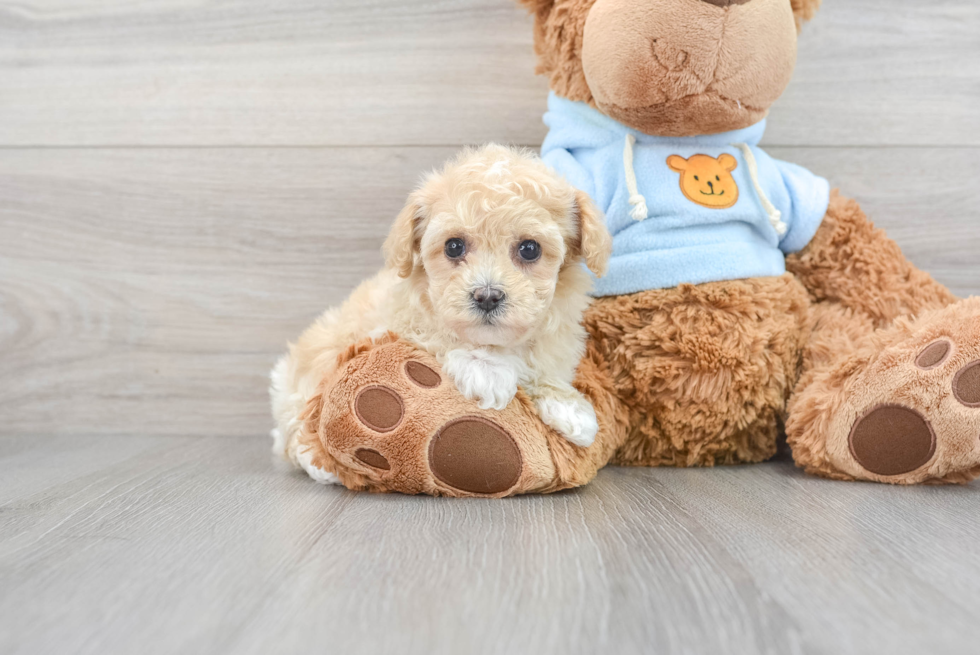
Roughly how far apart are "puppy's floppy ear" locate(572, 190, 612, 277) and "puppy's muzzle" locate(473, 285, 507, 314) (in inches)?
5.1

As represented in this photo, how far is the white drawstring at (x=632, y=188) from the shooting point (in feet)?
3.29

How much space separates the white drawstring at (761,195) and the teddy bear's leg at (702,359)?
8 cm

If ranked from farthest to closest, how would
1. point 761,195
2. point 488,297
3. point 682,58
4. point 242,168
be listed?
1. point 242,168
2. point 761,195
3. point 682,58
4. point 488,297

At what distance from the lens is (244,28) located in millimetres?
1313

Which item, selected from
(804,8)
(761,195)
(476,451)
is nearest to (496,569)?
(476,451)

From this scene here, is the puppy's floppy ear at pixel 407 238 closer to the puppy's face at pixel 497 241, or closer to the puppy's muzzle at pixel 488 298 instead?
the puppy's face at pixel 497 241

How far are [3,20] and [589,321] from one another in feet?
3.87

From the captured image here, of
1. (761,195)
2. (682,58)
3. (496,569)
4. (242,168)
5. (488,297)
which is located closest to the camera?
(496,569)

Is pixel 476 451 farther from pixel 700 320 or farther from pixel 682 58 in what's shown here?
pixel 682 58

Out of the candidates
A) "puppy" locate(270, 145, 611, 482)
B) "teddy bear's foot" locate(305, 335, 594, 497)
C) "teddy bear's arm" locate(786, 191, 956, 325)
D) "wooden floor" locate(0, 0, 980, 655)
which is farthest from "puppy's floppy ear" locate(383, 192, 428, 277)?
"teddy bear's arm" locate(786, 191, 956, 325)

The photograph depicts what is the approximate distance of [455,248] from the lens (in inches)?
34.7

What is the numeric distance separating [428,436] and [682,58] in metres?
0.57

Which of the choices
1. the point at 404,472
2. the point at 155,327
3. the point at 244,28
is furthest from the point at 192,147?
the point at 404,472

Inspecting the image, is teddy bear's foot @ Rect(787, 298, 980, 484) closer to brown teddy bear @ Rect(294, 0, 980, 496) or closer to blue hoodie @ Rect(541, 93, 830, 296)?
brown teddy bear @ Rect(294, 0, 980, 496)
